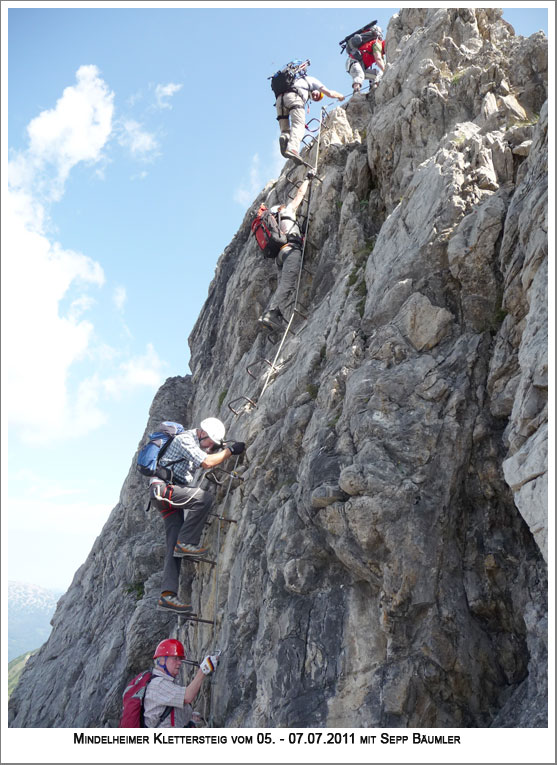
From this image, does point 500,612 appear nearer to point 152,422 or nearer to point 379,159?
point 379,159

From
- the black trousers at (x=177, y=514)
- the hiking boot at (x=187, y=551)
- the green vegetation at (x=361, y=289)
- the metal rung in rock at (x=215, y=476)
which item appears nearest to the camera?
the black trousers at (x=177, y=514)

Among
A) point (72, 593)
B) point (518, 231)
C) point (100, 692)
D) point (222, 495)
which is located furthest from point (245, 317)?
point (72, 593)

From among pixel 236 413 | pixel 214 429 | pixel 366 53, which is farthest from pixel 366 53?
pixel 214 429

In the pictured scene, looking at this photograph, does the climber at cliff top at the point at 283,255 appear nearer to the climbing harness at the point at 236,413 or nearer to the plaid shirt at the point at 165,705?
the climbing harness at the point at 236,413

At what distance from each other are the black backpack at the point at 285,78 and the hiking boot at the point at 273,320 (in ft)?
32.1

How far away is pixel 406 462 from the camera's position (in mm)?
9102

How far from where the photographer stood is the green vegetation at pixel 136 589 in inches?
623

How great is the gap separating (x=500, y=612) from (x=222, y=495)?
6637 mm

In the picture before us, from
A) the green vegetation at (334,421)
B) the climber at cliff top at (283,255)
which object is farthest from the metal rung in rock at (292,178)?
the green vegetation at (334,421)

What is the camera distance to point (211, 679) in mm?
10594

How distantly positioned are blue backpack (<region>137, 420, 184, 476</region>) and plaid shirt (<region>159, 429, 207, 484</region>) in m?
0.16

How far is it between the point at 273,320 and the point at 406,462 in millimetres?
7772

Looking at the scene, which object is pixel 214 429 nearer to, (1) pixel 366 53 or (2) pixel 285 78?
(2) pixel 285 78

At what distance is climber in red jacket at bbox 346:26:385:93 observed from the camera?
77.6 feet
